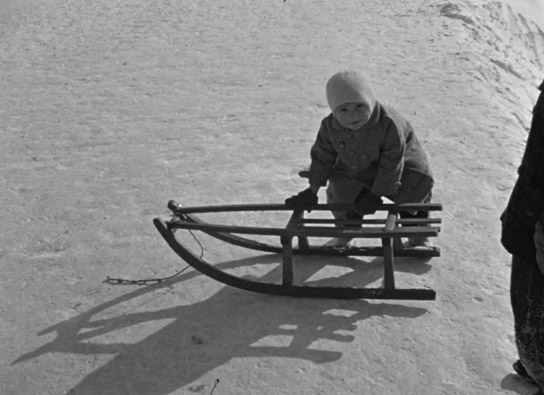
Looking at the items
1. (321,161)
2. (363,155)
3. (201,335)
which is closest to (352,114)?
(363,155)

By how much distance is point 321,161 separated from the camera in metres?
4.78

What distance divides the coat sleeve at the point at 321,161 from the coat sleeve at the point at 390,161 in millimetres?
289

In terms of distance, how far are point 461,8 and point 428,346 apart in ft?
21.5

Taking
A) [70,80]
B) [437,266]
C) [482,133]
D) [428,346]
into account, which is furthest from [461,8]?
[428,346]

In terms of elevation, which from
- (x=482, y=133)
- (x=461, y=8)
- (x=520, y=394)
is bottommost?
(x=520, y=394)

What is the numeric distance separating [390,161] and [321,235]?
536 millimetres

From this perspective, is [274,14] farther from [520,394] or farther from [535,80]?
[520,394]

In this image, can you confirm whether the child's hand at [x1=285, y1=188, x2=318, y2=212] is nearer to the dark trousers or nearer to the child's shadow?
the child's shadow

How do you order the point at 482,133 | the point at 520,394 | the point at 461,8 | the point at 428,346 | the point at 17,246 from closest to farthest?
the point at 520,394 < the point at 428,346 < the point at 17,246 < the point at 482,133 < the point at 461,8

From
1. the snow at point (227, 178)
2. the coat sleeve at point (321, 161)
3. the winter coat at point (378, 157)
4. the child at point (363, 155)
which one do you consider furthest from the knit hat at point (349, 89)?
the snow at point (227, 178)

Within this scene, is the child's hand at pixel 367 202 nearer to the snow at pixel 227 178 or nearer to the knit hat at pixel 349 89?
the snow at pixel 227 178

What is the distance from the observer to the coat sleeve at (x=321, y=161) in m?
4.75

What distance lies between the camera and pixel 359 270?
488cm

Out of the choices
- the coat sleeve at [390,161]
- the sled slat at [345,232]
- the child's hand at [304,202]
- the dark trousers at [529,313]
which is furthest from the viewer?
the child's hand at [304,202]
